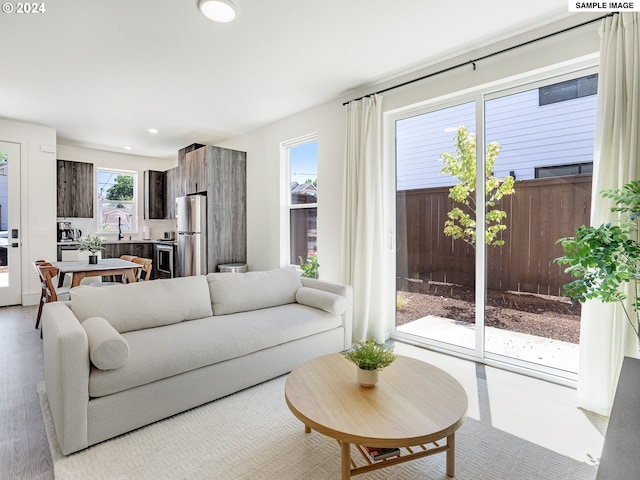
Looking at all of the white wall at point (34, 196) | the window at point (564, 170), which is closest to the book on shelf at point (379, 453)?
the window at point (564, 170)

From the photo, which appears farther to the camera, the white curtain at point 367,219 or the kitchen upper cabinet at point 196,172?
the kitchen upper cabinet at point 196,172

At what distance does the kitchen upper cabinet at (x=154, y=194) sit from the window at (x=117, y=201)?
1.38 ft

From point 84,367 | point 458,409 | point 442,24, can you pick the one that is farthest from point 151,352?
point 442,24

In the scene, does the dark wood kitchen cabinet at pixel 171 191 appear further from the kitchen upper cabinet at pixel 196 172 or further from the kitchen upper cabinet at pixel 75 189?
the kitchen upper cabinet at pixel 75 189

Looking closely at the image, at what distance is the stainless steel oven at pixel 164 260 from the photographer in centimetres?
576

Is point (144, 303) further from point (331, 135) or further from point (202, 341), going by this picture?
point (331, 135)

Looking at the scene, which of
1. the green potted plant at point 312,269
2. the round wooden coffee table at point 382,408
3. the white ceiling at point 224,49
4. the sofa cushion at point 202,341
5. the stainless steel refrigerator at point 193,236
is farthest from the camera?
the stainless steel refrigerator at point 193,236

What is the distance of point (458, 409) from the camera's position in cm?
148

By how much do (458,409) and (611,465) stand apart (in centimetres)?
70

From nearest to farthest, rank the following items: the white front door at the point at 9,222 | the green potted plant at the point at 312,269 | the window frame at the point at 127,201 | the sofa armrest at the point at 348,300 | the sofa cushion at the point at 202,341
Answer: the sofa cushion at the point at 202,341 < the sofa armrest at the point at 348,300 < the green potted plant at the point at 312,269 < the white front door at the point at 9,222 < the window frame at the point at 127,201

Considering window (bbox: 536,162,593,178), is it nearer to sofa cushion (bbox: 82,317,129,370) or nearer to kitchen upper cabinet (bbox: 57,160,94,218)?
sofa cushion (bbox: 82,317,129,370)

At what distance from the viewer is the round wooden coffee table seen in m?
1.32

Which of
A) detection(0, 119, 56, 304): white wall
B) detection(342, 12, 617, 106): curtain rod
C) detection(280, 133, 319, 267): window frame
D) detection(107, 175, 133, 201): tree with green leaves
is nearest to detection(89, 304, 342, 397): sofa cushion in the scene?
detection(280, 133, 319, 267): window frame

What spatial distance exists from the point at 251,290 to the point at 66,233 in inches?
185
